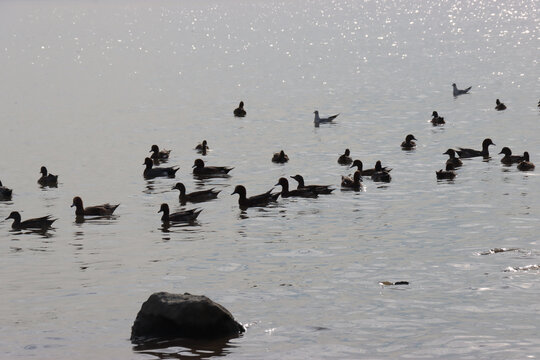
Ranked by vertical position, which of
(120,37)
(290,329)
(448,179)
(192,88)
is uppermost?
(120,37)

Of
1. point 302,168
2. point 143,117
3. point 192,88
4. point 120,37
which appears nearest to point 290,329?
point 302,168

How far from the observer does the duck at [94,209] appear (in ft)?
96.8

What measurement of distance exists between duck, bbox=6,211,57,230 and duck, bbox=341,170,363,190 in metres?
9.50

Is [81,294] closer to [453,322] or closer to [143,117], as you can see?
[453,322]

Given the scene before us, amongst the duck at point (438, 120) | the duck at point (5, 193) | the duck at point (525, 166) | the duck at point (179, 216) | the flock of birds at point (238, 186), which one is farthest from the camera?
the duck at point (438, 120)

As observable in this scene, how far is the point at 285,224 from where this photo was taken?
27594 millimetres

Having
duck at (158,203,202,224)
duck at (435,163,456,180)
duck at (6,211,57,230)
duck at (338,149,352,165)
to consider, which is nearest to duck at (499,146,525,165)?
duck at (435,163,456,180)

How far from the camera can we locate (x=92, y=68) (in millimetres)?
91062

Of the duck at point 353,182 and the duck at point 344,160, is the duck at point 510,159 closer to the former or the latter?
the duck at point 344,160

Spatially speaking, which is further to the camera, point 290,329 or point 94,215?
point 94,215

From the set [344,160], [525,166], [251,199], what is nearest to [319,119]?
[344,160]

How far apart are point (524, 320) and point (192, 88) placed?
56.4 metres

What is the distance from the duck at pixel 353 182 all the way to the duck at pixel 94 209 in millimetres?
7442

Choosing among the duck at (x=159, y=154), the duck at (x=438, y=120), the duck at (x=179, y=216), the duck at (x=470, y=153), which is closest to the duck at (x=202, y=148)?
the duck at (x=159, y=154)
